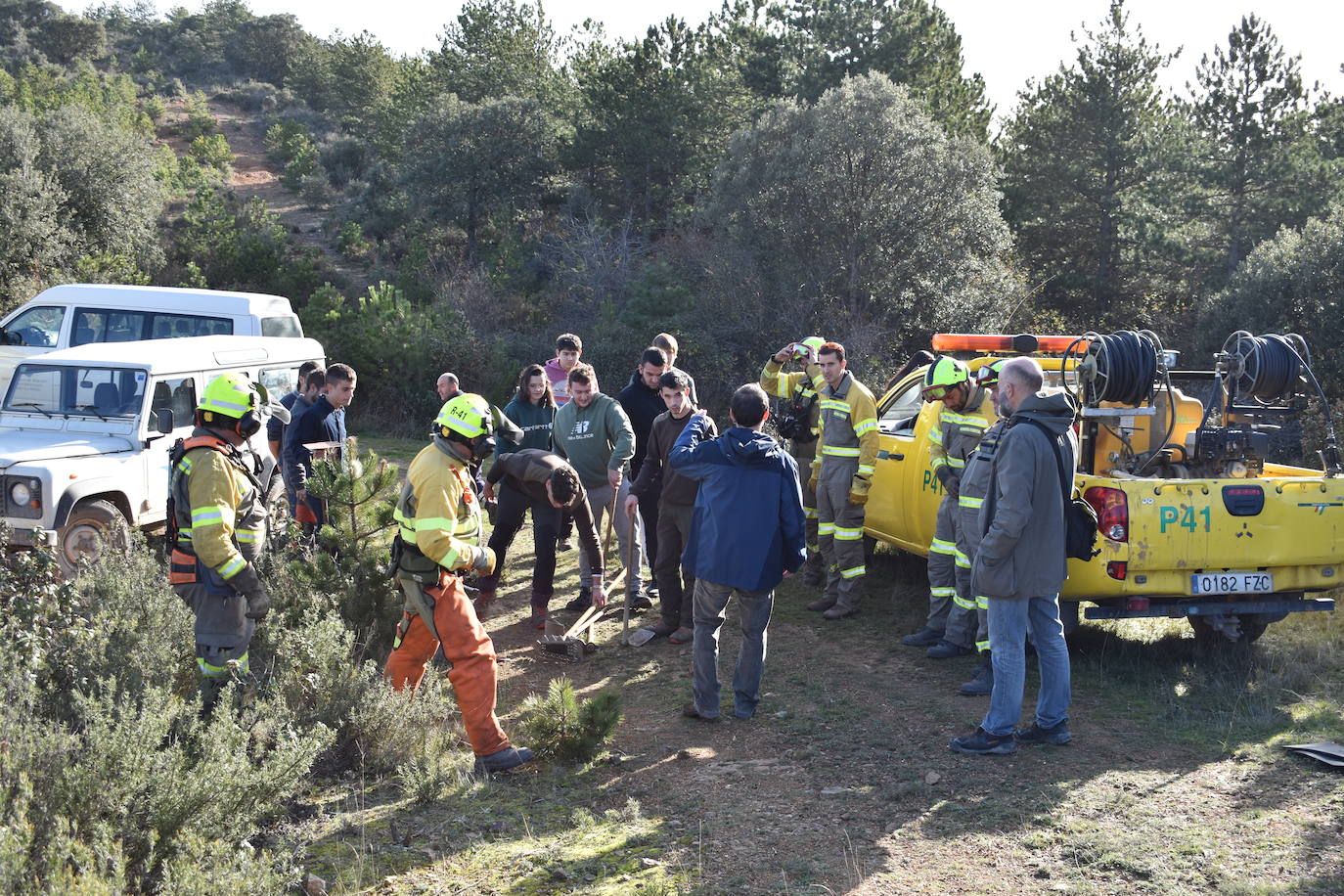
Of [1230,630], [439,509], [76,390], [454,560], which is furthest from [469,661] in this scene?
[76,390]

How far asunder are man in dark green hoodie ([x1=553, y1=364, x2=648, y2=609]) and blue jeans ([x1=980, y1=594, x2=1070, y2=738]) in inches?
115

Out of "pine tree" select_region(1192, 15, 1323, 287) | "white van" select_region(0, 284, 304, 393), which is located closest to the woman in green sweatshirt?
"white van" select_region(0, 284, 304, 393)

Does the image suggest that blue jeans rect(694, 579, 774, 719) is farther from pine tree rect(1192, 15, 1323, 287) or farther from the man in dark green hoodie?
pine tree rect(1192, 15, 1323, 287)

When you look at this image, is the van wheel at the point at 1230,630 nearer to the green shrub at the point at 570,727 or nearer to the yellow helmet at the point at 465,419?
the green shrub at the point at 570,727

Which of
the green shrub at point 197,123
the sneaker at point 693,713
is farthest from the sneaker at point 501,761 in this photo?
the green shrub at point 197,123

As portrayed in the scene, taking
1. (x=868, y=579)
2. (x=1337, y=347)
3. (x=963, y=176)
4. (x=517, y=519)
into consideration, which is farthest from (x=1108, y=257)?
(x=517, y=519)

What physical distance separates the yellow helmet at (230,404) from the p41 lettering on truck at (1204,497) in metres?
4.47

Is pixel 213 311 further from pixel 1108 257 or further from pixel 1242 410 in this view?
pixel 1108 257

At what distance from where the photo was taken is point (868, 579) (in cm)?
932

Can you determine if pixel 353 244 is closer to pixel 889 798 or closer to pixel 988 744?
pixel 988 744

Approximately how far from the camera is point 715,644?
5910 millimetres

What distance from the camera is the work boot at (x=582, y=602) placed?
8133 mm

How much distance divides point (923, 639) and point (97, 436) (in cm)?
660

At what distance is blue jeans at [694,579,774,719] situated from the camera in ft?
19.1
